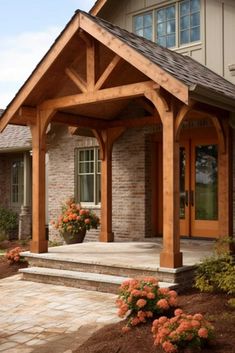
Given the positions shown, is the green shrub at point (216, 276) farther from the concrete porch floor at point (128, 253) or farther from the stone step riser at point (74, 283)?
the stone step riser at point (74, 283)

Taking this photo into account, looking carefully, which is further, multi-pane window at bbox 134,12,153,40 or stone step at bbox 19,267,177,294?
multi-pane window at bbox 134,12,153,40

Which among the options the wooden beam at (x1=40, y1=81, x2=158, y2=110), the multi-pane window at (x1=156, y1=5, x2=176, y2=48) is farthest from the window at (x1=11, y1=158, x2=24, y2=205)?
the wooden beam at (x1=40, y1=81, x2=158, y2=110)

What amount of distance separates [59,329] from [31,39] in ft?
158

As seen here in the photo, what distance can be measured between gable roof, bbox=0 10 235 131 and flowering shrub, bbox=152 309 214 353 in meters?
3.54

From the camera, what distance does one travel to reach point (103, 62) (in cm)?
991

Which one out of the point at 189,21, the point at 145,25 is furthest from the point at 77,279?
the point at 145,25

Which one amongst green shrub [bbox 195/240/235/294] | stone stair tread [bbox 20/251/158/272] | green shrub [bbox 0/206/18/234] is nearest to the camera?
green shrub [bbox 195/240/235/294]

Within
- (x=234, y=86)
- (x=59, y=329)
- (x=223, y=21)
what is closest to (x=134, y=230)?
(x=234, y=86)

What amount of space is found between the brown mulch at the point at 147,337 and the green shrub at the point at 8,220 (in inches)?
471

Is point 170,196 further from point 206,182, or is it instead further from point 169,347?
point 206,182

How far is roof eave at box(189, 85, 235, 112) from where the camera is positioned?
23.6ft

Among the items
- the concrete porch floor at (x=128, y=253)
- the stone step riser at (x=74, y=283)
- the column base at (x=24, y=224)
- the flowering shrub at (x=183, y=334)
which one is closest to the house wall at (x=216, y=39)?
the concrete porch floor at (x=128, y=253)

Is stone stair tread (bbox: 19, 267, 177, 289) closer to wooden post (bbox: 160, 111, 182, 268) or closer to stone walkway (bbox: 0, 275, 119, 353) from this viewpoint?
stone walkway (bbox: 0, 275, 119, 353)

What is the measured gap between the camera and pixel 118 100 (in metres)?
9.02
